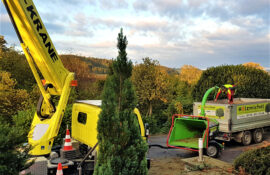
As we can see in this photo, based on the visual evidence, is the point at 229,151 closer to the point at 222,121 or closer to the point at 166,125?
the point at 222,121

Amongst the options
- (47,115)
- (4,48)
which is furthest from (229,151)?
(4,48)

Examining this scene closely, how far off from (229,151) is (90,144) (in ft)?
23.2

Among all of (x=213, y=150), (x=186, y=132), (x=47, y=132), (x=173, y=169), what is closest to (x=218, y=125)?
(x=213, y=150)

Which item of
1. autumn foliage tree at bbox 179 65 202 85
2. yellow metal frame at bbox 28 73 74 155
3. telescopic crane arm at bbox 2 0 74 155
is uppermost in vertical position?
autumn foliage tree at bbox 179 65 202 85

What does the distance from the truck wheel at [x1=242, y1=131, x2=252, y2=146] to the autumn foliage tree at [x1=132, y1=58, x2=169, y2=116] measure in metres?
7.42

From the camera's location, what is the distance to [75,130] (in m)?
7.48

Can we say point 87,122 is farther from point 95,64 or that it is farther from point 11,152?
point 95,64

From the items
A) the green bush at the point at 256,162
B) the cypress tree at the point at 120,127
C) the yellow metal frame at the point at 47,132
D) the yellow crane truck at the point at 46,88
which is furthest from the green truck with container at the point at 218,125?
the cypress tree at the point at 120,127

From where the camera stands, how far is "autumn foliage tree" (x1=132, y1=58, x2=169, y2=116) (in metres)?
17.9

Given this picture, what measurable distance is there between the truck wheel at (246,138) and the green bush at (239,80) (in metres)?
5.40

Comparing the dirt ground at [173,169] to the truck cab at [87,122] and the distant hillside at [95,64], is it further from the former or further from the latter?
the distant hillside at [95,64]

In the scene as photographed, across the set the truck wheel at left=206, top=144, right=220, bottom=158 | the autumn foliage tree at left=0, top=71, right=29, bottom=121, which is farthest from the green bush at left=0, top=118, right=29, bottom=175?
the autumn foliage tree at left=0, top=71, right=29, bottom=121

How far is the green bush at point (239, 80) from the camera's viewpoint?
16.4 m

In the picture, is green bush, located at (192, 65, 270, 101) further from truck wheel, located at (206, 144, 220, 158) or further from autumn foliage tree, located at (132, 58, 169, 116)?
truck wheel, located at (206, 144, 220, 158)
